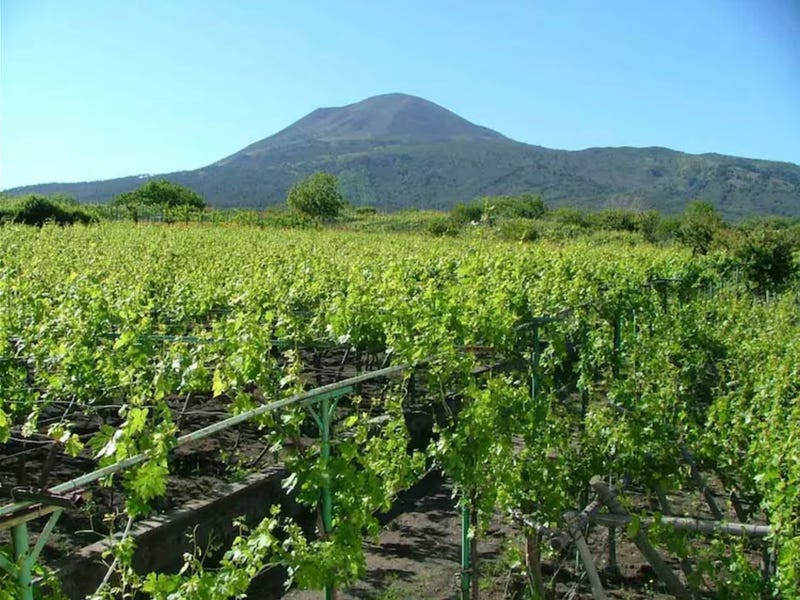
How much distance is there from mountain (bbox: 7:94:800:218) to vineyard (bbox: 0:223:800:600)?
132m

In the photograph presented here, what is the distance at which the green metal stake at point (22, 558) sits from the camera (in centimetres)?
207

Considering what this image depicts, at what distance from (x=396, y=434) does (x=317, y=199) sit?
56.5m

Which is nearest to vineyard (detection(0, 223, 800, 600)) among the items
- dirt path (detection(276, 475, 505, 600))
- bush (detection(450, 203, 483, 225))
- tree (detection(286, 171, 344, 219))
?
dirt path (detection(276, 475, 505, 600))

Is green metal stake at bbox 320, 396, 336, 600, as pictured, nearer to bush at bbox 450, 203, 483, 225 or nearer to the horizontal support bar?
the horizontal support bar

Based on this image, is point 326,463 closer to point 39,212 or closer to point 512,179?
point 39,212

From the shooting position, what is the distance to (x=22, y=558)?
6.84 feet

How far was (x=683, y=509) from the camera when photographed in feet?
18.8

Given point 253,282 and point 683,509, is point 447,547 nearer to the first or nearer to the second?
point 683,509

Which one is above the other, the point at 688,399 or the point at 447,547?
the point at 688,399

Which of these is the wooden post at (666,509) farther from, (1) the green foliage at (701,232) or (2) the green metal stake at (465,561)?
(1) the green foliage at (701,232)

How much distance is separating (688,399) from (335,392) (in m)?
3.12

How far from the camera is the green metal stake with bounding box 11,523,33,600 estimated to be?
207 centimetres

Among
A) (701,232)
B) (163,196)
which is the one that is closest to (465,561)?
(701,232)

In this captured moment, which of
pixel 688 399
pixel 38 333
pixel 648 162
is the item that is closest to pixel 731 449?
pixel 688 399
